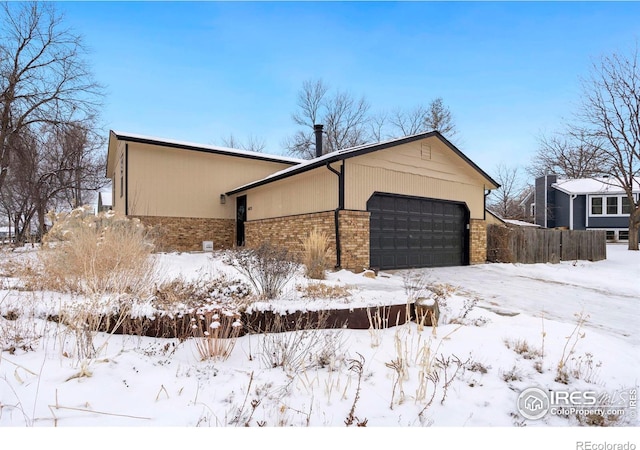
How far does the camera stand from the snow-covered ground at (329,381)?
2105mm

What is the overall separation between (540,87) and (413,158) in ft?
17.8

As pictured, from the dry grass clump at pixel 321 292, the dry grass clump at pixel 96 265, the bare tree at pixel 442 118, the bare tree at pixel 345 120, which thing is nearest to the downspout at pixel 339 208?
the dry grass clump at pixel 321 292

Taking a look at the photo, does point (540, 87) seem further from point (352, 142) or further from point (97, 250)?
point (352, 142)

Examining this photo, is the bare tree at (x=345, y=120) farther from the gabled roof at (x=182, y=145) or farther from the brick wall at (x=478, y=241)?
the brick wall at (x=478, y=241)

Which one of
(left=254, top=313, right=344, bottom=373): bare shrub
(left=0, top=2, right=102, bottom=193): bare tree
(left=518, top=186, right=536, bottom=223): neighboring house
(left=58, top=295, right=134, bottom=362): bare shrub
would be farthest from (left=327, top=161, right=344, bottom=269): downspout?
(left=518, top=186, right=536, bottom=223): neighboring house

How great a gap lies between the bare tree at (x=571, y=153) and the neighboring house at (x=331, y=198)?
883 cm

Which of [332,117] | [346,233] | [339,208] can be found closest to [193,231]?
[339,208]

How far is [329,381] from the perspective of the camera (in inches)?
103

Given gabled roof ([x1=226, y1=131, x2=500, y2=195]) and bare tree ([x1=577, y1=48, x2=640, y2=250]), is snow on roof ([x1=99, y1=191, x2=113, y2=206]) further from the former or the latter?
bare tree ([x1=577, y1=48, x2=640, y2=250])

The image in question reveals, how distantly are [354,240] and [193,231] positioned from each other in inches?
298

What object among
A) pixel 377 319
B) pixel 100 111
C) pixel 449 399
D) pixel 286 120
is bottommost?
pixel 449 399

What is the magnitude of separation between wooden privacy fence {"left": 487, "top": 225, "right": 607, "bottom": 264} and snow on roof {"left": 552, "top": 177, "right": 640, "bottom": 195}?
34.9ft

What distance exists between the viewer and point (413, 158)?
10078 millimetres

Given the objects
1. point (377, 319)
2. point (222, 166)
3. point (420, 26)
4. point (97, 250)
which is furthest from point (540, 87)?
point (222, 166)
